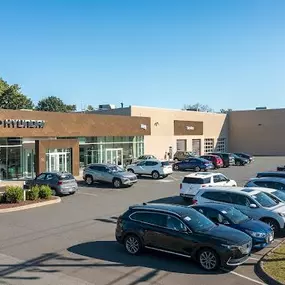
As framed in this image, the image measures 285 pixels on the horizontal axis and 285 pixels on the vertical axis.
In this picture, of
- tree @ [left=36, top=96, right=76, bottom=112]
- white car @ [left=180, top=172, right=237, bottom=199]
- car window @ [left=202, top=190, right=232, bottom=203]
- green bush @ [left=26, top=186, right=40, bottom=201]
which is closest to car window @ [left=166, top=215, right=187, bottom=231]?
car window @ [left=202, top=190, right=232, bottom=203]

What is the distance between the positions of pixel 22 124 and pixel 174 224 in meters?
22.5

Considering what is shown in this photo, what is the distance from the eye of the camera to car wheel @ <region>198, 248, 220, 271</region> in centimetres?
1056

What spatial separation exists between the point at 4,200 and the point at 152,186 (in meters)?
11.3

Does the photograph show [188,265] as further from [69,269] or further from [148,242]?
[69,269]

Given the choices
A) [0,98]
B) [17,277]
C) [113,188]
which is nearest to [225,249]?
[17,277]

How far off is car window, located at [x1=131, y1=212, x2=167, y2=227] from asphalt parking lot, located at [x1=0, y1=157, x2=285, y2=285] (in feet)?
3.06

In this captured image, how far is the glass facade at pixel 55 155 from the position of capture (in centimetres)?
3238

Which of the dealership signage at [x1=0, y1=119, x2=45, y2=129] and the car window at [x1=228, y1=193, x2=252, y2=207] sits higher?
the dealership signage at [x1=0, y1=119, x2=45, y2=129]

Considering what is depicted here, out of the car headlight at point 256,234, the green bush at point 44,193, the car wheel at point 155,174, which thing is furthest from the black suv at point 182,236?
the car wheel at point 155,174

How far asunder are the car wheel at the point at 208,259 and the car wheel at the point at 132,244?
1948 mm

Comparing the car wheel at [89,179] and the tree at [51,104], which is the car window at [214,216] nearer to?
the car wheel at [89,179]

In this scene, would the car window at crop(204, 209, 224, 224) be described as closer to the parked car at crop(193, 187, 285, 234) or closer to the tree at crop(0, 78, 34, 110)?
the parked car at crop(193, 187, 285, 234)

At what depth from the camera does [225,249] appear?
10.5 m

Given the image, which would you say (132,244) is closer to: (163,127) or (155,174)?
(155,174)
